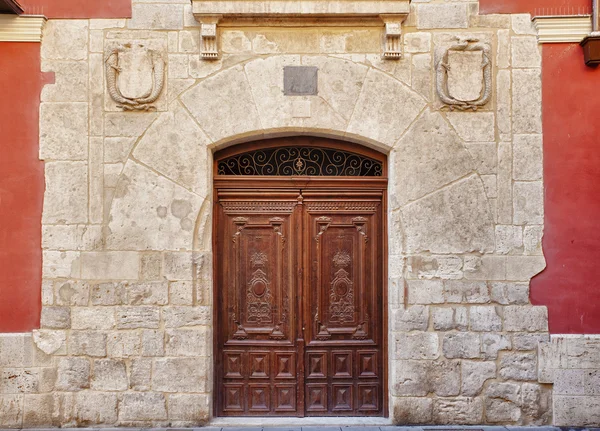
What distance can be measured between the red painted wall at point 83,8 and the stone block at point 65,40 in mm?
75

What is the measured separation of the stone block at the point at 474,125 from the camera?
5.27 meters

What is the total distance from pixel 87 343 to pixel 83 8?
3056mm

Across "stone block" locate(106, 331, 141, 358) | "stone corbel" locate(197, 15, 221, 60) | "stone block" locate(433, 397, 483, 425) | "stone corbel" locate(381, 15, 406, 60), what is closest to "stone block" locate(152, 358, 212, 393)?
"stone block" locate(106, 331, 141, 358)

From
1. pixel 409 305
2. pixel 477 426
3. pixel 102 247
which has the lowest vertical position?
pixel 477 426

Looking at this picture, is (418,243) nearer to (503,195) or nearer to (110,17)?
(503,195)

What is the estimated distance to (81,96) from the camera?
527cm

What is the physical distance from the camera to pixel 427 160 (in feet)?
17.3

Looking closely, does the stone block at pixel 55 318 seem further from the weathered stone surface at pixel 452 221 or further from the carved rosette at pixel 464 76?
the carved rosette at pixel 464 76

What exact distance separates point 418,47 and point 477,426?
3472 millimetres

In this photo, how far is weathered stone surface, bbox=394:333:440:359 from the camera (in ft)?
17.1

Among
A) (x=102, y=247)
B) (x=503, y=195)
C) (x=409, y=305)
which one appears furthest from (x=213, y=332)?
(x=503, y=195)

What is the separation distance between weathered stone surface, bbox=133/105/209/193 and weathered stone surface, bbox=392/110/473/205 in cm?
178

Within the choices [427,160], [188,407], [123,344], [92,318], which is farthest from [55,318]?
[427,160]

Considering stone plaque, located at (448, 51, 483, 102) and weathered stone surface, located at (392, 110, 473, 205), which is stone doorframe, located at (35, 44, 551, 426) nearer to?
weathered stone surface, located at (392, 110, 473, 205)
